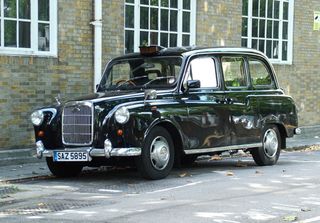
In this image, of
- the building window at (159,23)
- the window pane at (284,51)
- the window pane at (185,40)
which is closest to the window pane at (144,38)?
the building window at (159,23)

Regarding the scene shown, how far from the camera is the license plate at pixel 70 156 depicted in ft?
29.8

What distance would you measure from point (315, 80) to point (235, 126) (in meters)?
9.30

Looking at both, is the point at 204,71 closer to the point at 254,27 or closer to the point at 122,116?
the point at 122,116

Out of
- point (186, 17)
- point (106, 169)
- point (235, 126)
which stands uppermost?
point (186, 17)

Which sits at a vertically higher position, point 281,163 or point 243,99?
point 243,99

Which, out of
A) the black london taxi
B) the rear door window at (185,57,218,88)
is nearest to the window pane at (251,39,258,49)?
the black london taxi

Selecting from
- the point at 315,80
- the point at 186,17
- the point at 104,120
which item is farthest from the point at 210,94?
the point at 315,80

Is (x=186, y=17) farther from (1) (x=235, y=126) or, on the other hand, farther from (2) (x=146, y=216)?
(2) (x=146, y=216)

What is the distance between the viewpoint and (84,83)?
1302 centimetres

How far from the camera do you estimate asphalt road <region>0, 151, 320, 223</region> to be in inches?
274

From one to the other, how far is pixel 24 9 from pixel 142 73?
3.19 meters

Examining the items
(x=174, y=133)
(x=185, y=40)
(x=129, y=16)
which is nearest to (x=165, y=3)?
(x=185, y=40)

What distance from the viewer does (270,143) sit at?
11.6 metres

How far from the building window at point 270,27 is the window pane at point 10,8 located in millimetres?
7345
